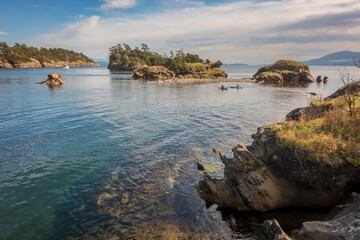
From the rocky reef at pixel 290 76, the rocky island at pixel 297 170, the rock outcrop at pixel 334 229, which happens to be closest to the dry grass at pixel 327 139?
the rocky island at pixel 297 170

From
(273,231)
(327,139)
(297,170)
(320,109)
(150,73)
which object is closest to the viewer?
(273,231)

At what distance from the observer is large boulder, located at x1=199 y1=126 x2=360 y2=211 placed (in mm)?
10875

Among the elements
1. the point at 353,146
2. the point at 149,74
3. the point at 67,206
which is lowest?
the point at 67,206

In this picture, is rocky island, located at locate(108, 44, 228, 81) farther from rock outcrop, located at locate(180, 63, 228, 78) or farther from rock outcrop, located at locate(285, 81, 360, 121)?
rock outcrop, located at locate(285, 81, 360, 121)

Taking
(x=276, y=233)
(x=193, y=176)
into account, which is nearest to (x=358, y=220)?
(x=276, y=233)

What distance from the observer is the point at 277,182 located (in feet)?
40.0

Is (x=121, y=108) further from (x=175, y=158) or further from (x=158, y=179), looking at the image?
(x=158, y=179)

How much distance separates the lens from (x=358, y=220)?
26.6ft

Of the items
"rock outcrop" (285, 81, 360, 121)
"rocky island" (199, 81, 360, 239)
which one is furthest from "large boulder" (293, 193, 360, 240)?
"rock outcrop" (285, 81, 360, 121)

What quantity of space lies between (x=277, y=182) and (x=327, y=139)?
12.0 feet

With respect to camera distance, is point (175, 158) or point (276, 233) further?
point (175, 158)

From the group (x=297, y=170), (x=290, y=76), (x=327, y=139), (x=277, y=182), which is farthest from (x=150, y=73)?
(x=327, y=139)

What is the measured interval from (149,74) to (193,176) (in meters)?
119

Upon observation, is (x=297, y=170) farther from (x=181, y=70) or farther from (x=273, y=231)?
(x=181, y=70)
